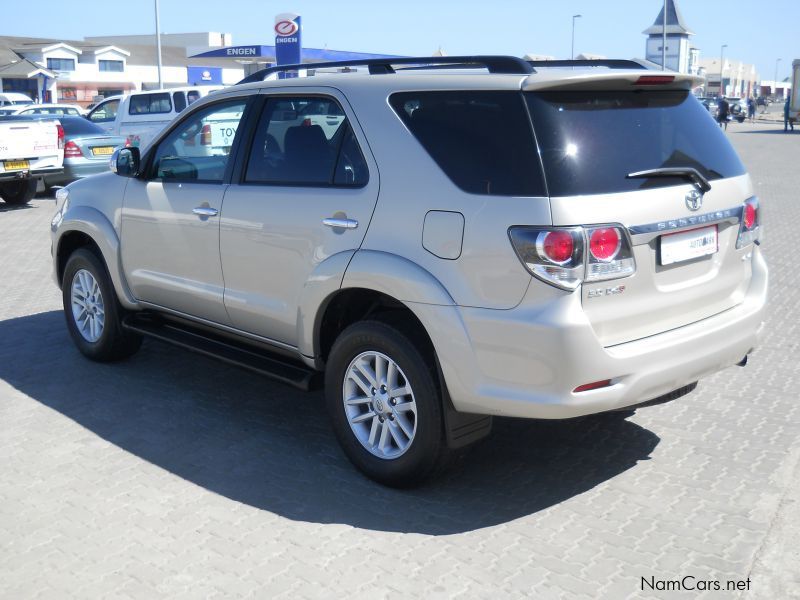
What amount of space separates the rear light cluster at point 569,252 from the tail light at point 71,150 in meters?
14.5

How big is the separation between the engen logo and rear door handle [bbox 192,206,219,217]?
2128 centimetres

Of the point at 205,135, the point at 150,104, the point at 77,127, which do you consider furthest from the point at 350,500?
the point at 150,104

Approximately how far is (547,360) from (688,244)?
37.1 inches

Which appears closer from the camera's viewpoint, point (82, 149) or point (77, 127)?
point (82, 149)

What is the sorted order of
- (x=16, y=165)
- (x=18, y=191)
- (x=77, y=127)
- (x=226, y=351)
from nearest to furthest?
(x=226, y=351) < (x=16, y=165) < (x=18, y=191) < (x=77, y=127)

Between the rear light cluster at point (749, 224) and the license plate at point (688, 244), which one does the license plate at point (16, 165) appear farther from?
the license plate at point (688, 244)

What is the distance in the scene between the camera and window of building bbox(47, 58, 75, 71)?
6875 cm

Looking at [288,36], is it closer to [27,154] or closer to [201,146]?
[27,154]

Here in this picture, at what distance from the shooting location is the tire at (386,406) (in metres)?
4.19

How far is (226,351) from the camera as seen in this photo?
5301 mm

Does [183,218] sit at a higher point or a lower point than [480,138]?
lower

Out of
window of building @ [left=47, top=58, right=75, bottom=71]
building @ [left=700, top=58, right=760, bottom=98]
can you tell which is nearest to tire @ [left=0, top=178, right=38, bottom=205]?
window of building @ [left=47, top=58, right=75, bottom=71]

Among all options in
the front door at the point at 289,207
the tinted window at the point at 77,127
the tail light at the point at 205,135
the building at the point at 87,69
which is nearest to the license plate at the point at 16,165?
the tinted window at the point at 77,127

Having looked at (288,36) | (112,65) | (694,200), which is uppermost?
(112,65)
